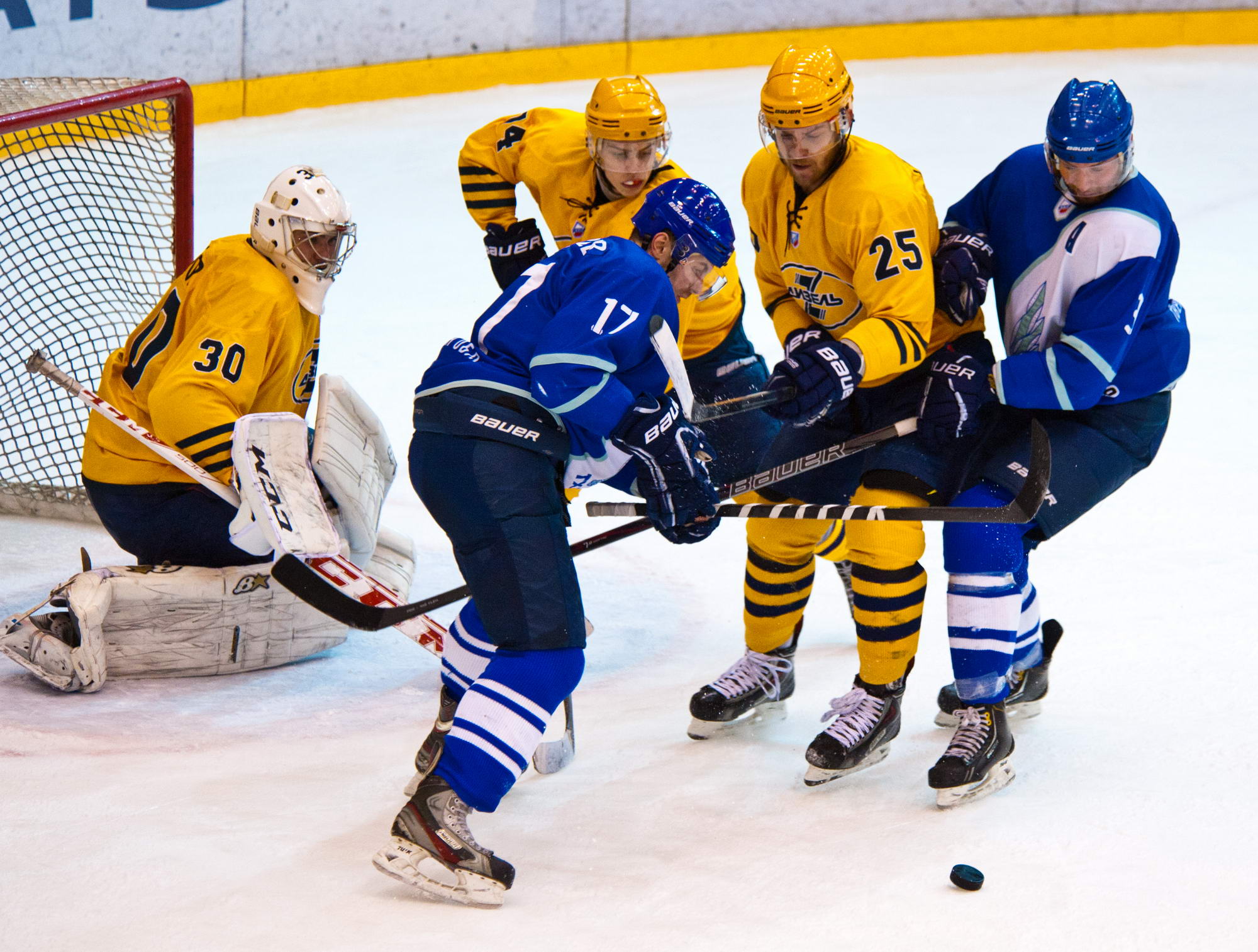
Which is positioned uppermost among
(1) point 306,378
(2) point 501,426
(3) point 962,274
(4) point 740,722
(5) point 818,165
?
(5) point 818,165

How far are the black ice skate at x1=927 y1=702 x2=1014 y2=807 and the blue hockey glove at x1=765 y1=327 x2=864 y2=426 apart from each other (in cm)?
58

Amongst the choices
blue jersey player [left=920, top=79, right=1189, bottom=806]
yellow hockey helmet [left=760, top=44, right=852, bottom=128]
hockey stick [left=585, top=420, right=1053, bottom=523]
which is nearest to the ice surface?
blue jersey player [left=920, top=79, right=1189, bottom=806]

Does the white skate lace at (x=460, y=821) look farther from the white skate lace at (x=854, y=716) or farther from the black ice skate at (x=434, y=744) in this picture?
the white skate lace at (x=854, y=716)

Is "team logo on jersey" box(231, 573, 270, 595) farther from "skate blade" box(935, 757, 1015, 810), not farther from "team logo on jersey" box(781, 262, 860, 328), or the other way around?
"skate blade" box(935, 757, 1015, 810)

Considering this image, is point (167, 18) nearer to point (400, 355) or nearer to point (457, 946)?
point (400, 355)

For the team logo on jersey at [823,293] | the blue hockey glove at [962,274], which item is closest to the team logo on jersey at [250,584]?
the team logo on jersey at [823,293]

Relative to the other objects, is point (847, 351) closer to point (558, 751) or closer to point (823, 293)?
point (823, 293)

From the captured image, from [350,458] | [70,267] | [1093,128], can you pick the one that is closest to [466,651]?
[350,458]

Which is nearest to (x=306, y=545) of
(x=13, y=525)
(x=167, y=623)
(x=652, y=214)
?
(x=167, y=623)

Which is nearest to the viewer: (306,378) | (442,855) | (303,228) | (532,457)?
(442,855)

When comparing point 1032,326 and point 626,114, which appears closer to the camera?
point 1032,326

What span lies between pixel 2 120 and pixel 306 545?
1178mm

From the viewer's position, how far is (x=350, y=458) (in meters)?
2.97

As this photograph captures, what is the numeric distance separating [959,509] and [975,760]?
0.41 m
